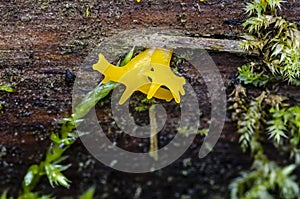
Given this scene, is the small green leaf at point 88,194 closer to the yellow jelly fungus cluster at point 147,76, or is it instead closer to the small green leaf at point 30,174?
the small green leaf at point 30,174

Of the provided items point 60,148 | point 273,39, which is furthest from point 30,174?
point 273,39

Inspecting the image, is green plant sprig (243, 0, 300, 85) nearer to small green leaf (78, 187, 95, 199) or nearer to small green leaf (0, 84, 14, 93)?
small green leaf (78, 187, 95, 199)

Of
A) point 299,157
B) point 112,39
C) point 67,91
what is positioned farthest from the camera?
point 112,39

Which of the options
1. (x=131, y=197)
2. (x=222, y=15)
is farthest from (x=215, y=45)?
(x=131, y=197)

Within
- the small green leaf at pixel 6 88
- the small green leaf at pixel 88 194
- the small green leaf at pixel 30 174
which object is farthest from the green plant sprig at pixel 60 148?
the small green leaf at pixel 6 88

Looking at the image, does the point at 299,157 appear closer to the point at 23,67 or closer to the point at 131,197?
the point at 131,197
